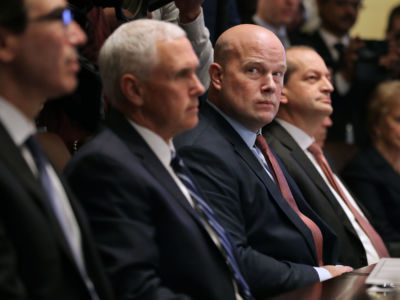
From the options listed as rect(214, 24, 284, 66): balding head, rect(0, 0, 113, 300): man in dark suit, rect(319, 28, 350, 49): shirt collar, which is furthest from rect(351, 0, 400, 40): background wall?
rect(0, 0, 113, 300): man in dark suit

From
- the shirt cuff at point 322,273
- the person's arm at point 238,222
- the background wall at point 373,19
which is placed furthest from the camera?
the background wall at point 373,19

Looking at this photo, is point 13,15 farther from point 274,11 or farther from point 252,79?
point 274,11

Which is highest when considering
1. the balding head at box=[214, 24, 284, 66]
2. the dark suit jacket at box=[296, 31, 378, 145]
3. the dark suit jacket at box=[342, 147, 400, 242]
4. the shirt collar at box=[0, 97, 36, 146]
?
the shirt collar at box=[0, 97, 36, 146]

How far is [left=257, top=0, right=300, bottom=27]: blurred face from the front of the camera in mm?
4496

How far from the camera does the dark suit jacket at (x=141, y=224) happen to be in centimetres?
184

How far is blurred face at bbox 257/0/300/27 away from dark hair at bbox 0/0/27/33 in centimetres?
302

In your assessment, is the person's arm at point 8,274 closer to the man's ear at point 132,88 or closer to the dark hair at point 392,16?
the man's ear at point 132,88

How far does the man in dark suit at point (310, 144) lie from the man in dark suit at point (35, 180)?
5.48ft

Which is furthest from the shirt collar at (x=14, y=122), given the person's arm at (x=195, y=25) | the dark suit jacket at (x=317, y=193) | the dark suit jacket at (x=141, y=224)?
the dark suit jacket at (x=317, y=193)

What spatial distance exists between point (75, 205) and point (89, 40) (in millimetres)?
1129

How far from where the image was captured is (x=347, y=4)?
4945mm

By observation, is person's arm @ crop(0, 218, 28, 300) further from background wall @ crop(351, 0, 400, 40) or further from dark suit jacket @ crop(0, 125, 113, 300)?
background wall @ crop(351, 0, 400, 40)

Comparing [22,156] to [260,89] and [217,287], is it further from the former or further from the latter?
[260,89]

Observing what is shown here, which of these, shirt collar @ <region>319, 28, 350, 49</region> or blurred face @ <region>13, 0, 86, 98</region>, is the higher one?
blurred face @ <region>13, 0, 86, 98</region>
